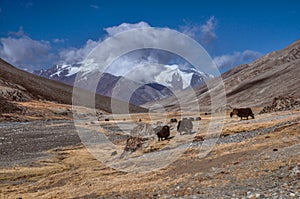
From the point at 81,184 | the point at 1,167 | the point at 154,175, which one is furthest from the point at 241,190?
the point at 1,167

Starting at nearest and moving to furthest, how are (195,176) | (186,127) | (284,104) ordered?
(195,176) < (186,127) < (284,104)

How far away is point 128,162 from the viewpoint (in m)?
30.5

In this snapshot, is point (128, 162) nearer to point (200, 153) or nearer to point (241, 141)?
point (200, 153)

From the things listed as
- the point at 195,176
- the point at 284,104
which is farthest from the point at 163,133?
the point at 284,104

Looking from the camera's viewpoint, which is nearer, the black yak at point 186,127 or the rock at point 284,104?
the black yak at point 186,127

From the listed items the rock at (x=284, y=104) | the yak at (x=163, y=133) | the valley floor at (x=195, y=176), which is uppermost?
the rock at (x=284, y=104)

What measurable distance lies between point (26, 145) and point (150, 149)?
991 inches

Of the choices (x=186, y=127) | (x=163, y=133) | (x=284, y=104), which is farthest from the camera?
(x=284, y=104)

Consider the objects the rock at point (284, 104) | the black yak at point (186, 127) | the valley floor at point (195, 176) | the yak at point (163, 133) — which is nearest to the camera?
the valley floor at point (195, 176)

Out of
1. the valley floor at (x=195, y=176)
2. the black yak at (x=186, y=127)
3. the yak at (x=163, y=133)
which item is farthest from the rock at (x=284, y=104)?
the yak at (x=163, y=133)

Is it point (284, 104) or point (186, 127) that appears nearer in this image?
point (186, 127)

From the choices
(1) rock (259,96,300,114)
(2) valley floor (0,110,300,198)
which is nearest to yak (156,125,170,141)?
(2) valley floor (0,110,300,198)

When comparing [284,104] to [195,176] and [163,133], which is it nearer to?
[163,133]

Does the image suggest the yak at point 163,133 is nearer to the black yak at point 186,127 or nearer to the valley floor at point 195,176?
the black yak at point 186,127
